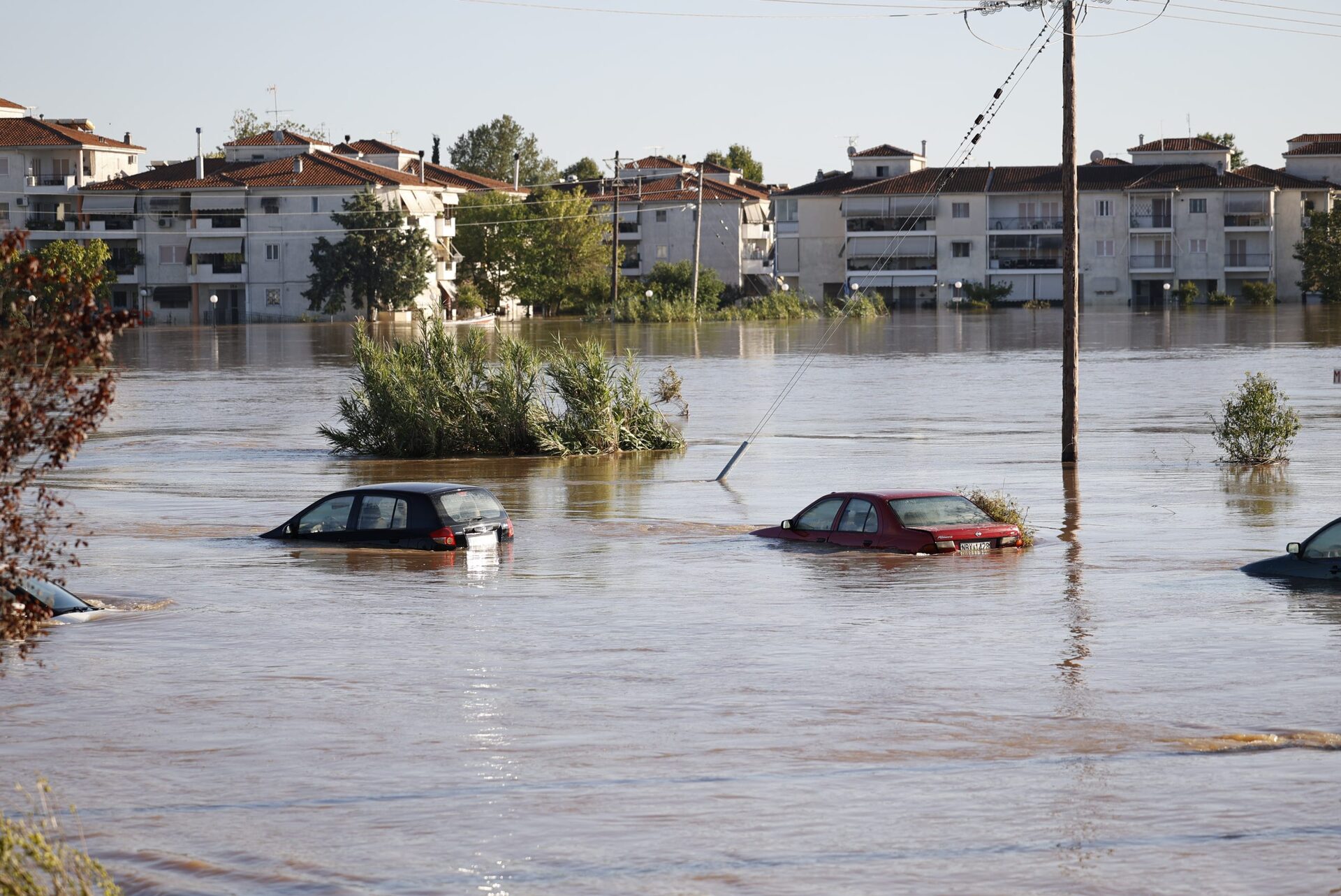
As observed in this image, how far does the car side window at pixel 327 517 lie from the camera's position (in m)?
27.4

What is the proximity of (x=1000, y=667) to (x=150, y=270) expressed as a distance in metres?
121

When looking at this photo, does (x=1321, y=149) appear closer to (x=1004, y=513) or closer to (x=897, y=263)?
(x=897, y=263)

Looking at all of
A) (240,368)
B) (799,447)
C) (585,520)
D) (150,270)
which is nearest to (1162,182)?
(150,270)

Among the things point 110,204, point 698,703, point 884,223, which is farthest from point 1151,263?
point 698,703

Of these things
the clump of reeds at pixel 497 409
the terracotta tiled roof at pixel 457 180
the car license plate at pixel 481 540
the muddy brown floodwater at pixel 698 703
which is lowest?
the muddy brown floodwater at pixel 698 703

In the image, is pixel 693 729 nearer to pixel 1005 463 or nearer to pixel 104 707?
pixel 104 707

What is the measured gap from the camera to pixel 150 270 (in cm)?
13112

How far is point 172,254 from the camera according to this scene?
431 ft

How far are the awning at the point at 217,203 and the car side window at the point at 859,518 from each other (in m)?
110

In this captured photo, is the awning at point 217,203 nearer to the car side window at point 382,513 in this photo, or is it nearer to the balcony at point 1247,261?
the balcony at point 1247,261

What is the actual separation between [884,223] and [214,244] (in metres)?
52.0

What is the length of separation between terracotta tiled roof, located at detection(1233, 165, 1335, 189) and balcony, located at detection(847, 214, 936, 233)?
24.4m

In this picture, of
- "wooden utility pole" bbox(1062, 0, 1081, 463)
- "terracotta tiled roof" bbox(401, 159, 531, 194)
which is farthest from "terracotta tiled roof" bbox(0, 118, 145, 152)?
"wooden utility pole" bbox(1062, 0, 1081, 463)

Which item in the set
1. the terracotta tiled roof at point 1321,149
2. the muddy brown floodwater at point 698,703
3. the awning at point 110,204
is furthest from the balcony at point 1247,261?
the muddy brown floodwater at point 698,703
